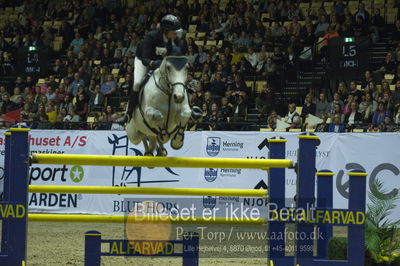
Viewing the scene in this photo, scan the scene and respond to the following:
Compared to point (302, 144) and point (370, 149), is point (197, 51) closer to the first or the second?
point (370, 149)

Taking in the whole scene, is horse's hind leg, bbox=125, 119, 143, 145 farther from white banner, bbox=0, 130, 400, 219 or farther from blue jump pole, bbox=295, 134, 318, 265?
white banner, bbox=0, 130, 400, 219

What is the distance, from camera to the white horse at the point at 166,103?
21.4 feet

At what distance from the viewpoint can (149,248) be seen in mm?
6621

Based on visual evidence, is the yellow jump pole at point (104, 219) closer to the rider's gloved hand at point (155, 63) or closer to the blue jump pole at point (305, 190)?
the blue jump pole at point (305, 190)

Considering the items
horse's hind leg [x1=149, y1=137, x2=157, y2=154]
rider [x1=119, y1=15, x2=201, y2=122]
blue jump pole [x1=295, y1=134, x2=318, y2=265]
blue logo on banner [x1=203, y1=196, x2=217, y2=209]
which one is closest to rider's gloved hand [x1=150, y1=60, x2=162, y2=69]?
rider [x1=119, y1=15, x2=201, y2=122]

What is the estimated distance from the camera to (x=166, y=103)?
688cm

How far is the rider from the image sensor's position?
698 centimetres

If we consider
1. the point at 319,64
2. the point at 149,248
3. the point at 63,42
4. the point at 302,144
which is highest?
the point at 63,42

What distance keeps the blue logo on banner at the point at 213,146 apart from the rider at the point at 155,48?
6.54 meters

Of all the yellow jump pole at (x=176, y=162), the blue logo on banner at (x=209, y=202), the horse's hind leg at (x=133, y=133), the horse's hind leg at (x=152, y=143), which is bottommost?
the blue logo on banner at (x=209, y=202)

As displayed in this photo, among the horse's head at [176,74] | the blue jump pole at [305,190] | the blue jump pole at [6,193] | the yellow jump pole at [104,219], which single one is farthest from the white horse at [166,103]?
the blue jump pole at [6,193]

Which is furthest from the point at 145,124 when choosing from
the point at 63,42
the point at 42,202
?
the point at 63,42

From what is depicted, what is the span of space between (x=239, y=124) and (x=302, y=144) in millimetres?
8290

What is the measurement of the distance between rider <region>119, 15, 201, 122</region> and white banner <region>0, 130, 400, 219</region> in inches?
242
